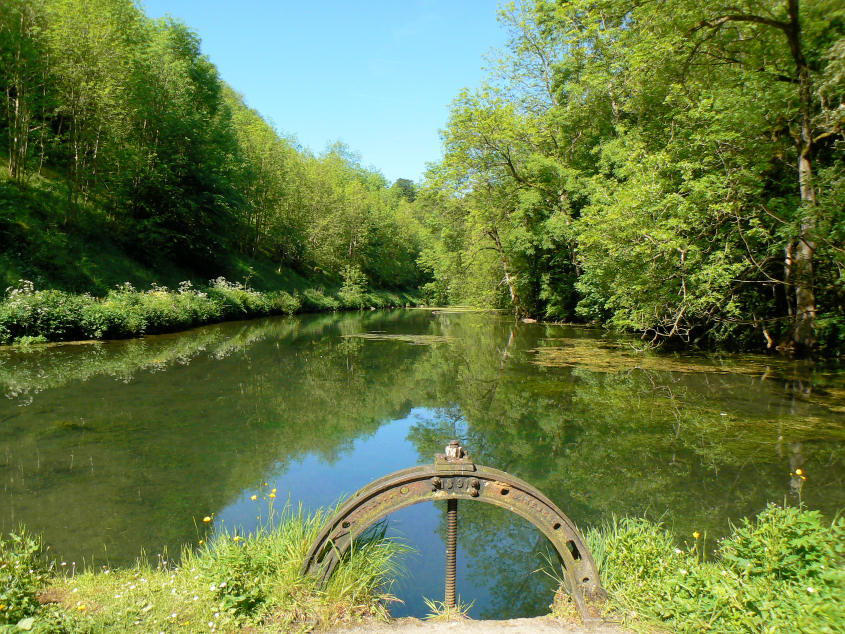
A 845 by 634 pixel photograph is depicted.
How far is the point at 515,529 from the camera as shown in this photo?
5.41 meters

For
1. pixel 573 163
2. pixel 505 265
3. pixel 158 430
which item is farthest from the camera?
pixel 505 265

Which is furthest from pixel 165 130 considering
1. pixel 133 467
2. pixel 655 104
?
pixel 133 467

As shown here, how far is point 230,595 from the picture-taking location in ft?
10.2

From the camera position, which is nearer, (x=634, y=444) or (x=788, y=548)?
(x=788, y=548)

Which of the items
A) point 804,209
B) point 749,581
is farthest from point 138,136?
point 749,581

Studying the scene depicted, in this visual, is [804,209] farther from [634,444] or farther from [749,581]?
[749,581]

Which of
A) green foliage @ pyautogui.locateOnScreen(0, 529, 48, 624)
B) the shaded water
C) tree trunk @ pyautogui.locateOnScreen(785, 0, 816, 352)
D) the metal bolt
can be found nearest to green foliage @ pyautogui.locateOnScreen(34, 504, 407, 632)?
green foliage @ pyautogui.locateOnScreen(0, 529, 48, 624)

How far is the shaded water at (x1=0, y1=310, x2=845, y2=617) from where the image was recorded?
505 centimetres

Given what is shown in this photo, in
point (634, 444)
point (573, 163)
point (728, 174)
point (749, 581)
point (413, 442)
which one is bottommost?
point (413, 442)

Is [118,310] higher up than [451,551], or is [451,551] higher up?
[118,310]

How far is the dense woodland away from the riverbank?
10.2m

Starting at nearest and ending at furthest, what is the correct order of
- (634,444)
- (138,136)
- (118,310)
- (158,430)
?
(634,444), (158,430), (118,310), (138,136)

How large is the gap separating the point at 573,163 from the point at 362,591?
1039 inches

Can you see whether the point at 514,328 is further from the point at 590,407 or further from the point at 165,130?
the point at 165,130
